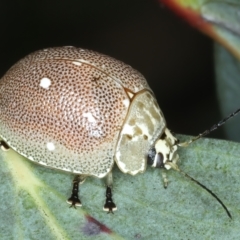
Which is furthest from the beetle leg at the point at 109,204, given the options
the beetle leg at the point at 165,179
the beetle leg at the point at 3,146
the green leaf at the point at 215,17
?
the green leaf at the point at 215,17

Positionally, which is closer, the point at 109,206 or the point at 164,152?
the point at 109,206

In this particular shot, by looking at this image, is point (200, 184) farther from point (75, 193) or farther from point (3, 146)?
point (3, 146)

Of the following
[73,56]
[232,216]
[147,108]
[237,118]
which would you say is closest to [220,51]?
[237,118]

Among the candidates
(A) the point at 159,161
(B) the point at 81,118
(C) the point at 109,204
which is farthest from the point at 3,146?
(A) the point at 159,161

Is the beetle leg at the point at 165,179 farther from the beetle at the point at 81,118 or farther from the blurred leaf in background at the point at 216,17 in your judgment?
the blurred leaf in background at the point at 216,17

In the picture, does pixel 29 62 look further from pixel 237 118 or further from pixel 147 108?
pixel 237 118

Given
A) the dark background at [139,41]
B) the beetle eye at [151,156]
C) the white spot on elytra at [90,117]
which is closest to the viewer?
the white spot on elytra at [90,117]
